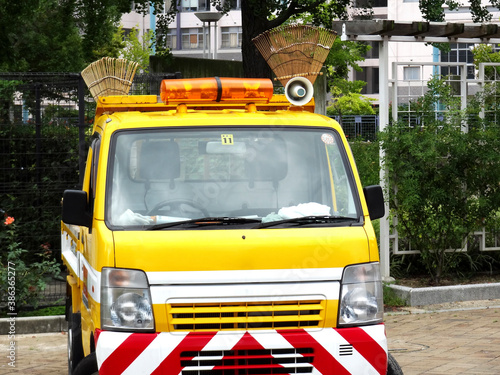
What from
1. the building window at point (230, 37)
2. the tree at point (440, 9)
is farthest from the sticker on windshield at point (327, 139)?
the building window at point (230, 37)

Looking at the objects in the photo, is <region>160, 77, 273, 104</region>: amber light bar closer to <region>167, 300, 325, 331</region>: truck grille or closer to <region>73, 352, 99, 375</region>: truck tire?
<region>167, 300, 325, 331</region>: truck grille

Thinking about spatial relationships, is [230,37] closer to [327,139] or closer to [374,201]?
[327,139]

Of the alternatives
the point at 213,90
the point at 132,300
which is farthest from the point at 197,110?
the point at 132,300

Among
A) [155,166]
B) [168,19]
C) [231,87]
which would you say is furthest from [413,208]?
[168,19]

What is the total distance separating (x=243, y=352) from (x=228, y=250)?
1.96 ft

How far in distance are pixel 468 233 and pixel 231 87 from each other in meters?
6.15

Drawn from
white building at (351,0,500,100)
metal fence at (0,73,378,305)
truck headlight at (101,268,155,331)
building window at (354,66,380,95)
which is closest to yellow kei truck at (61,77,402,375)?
truck headlight at (101,268,155,331)

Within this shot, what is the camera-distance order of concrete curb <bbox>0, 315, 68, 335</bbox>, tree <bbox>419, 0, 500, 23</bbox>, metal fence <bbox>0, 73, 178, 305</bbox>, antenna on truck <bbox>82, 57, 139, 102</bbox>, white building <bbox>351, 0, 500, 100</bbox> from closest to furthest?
antenna on truck <bbox>82, 57, 139, 102</bbox>, concrete curb <bbox>0, 315, 68, 335</bbox>, metal fence <bbox>0, 73, 178, 305</bbox>, tree <bbox>419, 0, 500, 23</bbox>, white building <bbox>351, 0, 500, 100</bbox>

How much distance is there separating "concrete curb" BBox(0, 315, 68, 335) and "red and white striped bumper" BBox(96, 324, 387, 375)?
15.5 ft

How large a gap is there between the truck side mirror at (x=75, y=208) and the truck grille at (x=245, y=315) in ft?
2.88

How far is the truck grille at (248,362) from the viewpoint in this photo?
16.6 ft

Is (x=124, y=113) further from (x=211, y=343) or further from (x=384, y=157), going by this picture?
(x=384, y=157)

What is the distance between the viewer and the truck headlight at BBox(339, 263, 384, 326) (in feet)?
17.0

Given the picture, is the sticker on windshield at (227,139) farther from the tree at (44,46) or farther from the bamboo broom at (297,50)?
the tree at (44,46)
